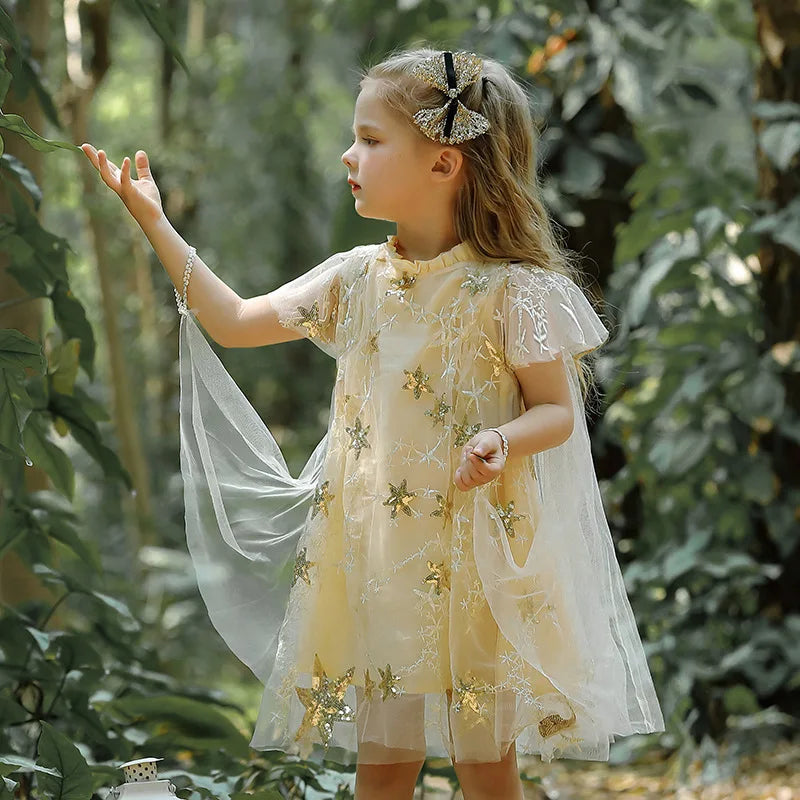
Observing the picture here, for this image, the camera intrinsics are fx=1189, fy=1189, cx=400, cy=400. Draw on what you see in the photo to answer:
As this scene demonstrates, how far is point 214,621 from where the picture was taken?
1.92m

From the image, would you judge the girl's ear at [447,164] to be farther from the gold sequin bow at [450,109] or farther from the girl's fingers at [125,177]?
the girl's fingers at [125,177]

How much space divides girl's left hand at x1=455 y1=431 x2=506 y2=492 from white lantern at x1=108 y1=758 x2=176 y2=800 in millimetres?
570

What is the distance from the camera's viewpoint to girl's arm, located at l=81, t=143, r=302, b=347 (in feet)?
6.08

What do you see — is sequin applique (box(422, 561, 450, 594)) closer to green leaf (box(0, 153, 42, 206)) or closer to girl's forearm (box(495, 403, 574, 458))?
girl's forearm (box(495, 403, 574, 458))

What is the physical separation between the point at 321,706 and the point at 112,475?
0.79 meters

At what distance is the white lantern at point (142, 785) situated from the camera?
1583 millimetres

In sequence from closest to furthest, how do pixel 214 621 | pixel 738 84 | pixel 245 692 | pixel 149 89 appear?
pixel 214 621 → pixel 738 84 → pixel 245 692 → pixel 149 89

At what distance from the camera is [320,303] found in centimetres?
195

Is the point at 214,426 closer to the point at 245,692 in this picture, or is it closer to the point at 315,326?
the point at 315,326

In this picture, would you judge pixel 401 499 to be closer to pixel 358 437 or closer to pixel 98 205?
pixel 358 437

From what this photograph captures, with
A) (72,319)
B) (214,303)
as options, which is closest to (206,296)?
(214,303)

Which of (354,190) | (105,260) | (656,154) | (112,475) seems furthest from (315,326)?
(105,260)

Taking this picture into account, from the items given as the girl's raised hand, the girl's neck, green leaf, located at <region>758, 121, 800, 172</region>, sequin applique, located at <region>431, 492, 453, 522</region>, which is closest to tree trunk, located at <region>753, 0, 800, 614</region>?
green leaf, located at <region>758, 121, 800, 172</region>
